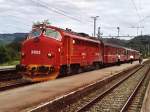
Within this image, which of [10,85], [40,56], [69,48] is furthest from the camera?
[69,48]

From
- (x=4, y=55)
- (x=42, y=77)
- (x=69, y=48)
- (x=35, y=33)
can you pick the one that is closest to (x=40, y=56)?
(x=42, y=77)

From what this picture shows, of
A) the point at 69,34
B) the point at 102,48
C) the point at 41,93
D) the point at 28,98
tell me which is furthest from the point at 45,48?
the point at 102,48

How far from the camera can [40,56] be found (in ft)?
77.6

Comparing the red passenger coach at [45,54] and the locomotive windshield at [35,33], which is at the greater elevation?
the locomotive windshield at [35,33]

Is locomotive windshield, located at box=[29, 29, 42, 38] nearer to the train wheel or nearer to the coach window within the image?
the coach window

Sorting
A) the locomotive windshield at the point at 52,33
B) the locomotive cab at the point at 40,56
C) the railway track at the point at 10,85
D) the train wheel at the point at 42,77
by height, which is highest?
the locomotive windshield at the point at 52,33

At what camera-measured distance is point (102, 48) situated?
44.1 meters

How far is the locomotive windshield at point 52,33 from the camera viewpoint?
80.3 feet

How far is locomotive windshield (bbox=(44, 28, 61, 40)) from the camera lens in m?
24.5

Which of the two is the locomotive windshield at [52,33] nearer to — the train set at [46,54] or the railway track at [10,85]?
the train set at [46,54]

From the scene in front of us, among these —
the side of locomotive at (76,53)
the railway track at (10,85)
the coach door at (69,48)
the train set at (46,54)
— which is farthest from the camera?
the coach door at (69,48)

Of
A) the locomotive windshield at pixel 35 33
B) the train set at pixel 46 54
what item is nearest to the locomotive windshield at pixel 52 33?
the train set at pixel 46 54

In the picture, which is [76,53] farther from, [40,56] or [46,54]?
[40,56]

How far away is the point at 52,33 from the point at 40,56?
1.95 m
